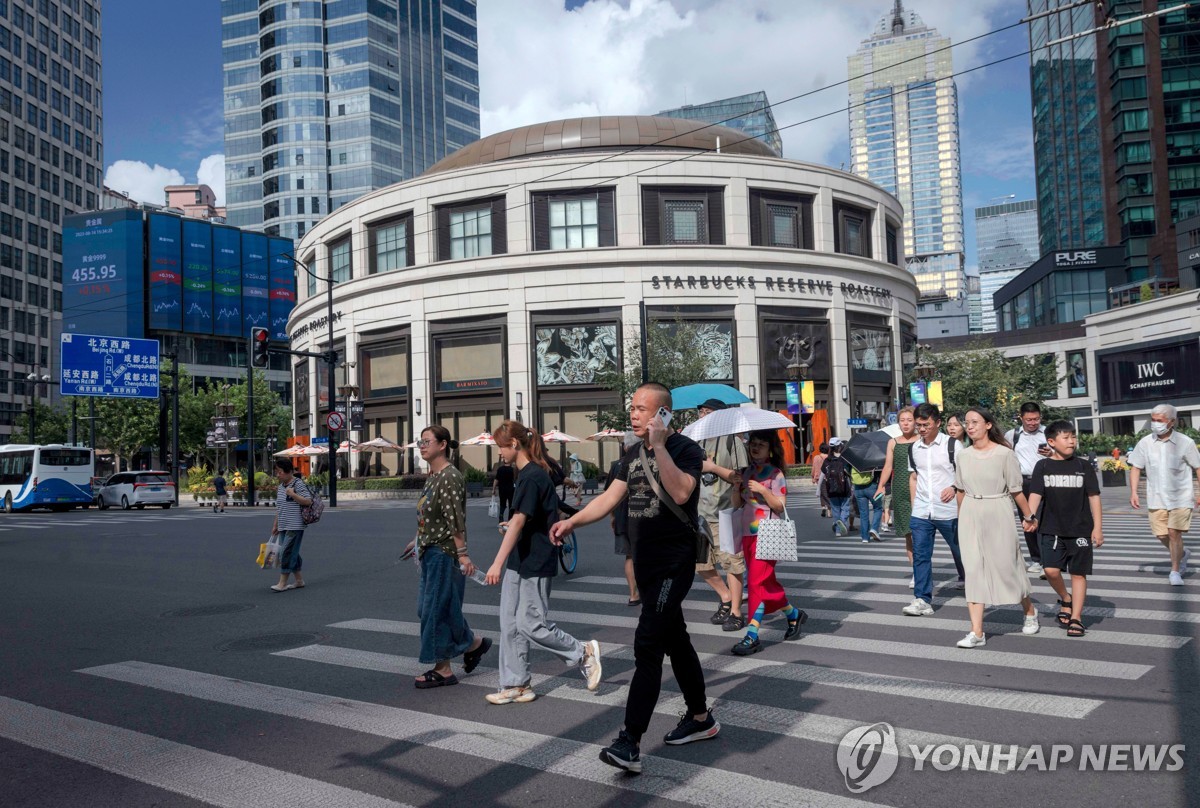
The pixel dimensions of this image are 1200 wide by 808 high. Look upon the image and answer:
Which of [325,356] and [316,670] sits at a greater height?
[325,356]

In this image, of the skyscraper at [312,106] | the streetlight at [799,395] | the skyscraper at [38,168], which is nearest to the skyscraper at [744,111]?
the skyscraper at [312,106]

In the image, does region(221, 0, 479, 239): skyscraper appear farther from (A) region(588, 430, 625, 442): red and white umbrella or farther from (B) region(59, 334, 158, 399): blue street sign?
(A) region(588, 430, 625, 442): red and white umbrella

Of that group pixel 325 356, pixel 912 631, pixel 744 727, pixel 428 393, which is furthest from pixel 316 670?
pixel 428 393

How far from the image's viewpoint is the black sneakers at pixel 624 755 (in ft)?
14.5

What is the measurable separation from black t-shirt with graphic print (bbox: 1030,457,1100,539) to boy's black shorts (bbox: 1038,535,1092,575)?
0.05 meters

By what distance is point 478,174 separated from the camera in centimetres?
4466

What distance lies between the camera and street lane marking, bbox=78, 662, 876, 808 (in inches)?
166

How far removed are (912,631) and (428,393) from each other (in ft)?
130

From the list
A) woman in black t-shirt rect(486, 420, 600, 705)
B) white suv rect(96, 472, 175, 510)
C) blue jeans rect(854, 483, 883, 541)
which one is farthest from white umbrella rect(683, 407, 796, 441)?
white suv rect(96, 472, 175, 510)

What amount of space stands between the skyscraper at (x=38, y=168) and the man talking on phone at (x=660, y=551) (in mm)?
92336

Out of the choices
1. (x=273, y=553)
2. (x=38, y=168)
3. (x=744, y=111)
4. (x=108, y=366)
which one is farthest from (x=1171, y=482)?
(x=744, y=111)

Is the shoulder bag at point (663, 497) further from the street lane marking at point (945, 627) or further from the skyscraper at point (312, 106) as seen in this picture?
the skyscraper at point (312, 106)

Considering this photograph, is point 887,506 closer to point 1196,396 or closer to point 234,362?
point 1196,396

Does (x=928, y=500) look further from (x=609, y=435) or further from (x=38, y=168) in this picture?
(x=38, y=168)
